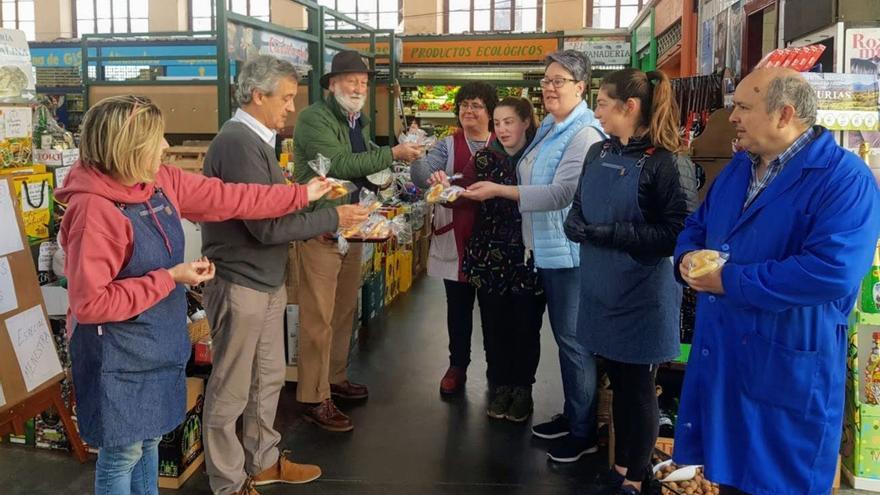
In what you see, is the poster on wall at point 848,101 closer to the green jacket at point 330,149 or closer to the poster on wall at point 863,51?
the poster on wall at point 863,51

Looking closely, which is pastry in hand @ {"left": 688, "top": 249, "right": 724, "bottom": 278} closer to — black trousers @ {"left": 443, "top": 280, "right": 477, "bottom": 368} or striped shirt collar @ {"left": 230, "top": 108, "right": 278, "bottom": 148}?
striped shirt collar @ {"left": 230, "top": 108, "right": 278, "bottom": 148}

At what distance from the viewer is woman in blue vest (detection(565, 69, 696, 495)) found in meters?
2.70

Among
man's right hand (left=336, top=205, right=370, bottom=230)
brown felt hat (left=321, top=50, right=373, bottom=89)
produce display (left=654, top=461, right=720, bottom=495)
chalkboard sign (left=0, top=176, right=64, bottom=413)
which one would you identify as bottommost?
produce display (left=654, top=461, right=720, bottom=495)

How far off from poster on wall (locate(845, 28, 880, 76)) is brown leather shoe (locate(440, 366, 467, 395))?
2.56 metres

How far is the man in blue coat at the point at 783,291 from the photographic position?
1.89m

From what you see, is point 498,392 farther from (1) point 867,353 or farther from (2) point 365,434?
(1) point 867,353

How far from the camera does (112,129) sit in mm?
2062

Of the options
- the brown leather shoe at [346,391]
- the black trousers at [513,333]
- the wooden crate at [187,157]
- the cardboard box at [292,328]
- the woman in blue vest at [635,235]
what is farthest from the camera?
the wooden crate at [187,157]

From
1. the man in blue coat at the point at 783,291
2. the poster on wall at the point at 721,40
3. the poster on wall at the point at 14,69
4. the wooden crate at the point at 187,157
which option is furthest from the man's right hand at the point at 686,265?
the wooden crate at the point at 187,157

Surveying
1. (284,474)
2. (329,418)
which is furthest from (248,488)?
(329,418)

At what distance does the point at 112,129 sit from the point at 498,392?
2.62 m

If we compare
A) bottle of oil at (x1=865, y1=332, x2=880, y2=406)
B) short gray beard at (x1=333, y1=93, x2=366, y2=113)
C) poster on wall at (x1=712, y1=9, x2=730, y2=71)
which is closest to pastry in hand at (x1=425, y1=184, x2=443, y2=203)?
short gray beard at (x1=333, y1=93, x2=366, y2=113)

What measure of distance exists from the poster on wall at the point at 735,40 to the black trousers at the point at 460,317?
246 centimetres

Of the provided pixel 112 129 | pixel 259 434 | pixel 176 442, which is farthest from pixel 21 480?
pixel 112 129
